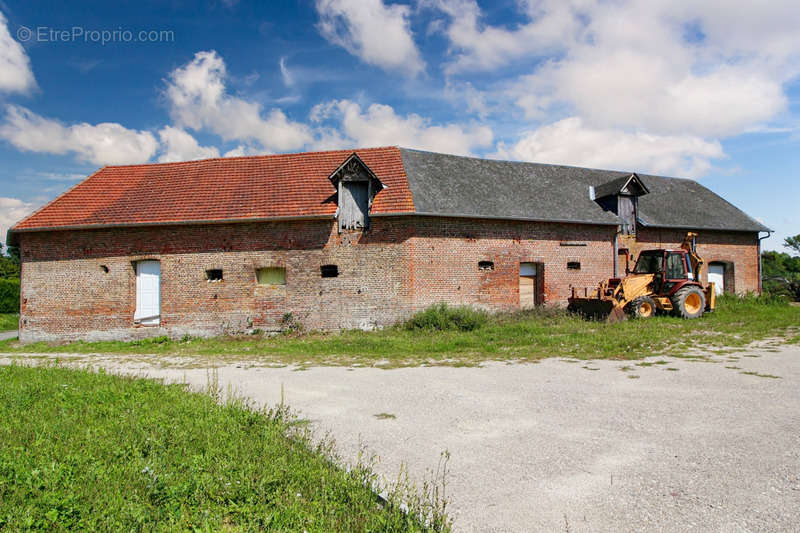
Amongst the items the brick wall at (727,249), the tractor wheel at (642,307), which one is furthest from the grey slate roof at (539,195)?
the tractor wheel at (642,307)

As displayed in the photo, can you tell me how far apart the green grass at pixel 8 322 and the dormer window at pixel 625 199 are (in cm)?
2728

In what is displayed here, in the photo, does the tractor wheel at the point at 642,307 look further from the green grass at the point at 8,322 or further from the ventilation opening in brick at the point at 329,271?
the green grass at the point at 8,322

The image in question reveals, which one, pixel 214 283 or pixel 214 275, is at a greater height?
pixel 214 275

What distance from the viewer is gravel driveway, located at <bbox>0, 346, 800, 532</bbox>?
339 cm

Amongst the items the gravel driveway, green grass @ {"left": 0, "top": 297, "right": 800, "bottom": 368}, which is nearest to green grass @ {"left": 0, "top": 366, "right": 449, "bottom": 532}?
the gravel driveway

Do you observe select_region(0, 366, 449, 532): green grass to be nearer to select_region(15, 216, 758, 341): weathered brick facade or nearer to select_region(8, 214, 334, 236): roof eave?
select_region(15, 216, 758, 341): weathered brick facade

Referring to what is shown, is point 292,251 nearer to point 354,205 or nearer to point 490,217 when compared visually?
point 354,205

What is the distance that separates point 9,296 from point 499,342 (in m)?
29.2

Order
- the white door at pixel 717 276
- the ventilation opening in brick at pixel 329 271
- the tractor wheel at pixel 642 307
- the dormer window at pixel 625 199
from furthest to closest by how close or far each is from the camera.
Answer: the white door at pixel 717 276 < the dormer window at pixel 625 199 < the ventilation opening in brick at pixel 329 271 < the tractor wheel at pixel 642 307

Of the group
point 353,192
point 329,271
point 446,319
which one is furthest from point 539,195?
point 329,271

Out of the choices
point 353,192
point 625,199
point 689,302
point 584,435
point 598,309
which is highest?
point 625,199

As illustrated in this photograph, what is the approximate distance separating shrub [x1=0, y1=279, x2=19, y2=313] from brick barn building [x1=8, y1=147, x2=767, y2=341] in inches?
507

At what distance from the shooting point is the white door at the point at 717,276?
66.3 feet

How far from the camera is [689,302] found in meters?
15.5
